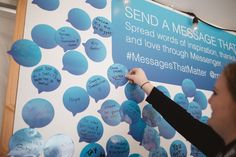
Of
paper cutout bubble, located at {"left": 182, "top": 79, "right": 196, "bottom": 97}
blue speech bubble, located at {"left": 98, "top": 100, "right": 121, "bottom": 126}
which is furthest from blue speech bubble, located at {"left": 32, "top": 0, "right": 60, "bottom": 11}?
paper cutout bubble, located at {"left": 182, "top": 79, "right": 196, "bottom": 97}

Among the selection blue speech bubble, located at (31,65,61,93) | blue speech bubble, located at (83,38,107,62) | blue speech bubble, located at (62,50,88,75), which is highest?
blue speech bubble, located at (83,38,107,62)

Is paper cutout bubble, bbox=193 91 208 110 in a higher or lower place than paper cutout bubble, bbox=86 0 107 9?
lower

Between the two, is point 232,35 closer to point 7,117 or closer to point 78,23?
point 78,23

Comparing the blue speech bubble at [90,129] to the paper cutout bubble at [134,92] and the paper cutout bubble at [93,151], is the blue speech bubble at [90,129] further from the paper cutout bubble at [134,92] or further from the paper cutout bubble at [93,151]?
the paper cutout bubble at [134,92]

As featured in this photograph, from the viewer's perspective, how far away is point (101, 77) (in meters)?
1.08

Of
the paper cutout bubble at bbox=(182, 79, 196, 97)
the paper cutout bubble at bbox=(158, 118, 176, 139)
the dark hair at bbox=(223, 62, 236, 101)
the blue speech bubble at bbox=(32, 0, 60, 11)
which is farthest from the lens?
the paper cutout bubble at bbox=(182, 79, 196, 97)

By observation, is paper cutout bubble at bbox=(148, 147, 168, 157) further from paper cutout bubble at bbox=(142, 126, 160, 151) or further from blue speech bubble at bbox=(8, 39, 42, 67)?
blue speech bubble at bbox=(8, 39, 42, 67)

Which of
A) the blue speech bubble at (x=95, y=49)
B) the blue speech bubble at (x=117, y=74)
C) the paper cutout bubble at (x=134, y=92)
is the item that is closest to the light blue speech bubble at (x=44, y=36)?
the blue speech bubble at (x=95, y=49)

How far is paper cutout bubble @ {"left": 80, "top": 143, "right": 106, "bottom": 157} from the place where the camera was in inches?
39.1

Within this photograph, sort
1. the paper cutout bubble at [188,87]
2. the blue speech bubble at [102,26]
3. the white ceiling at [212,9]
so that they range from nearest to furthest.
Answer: the blue speech bubble at [102,26]
the paper cutout bubble at [188,87]
the white ceiling at [212,9]

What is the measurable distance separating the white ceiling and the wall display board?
13 cm

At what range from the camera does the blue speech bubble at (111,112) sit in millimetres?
1062

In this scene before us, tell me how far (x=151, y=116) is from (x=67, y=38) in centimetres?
53

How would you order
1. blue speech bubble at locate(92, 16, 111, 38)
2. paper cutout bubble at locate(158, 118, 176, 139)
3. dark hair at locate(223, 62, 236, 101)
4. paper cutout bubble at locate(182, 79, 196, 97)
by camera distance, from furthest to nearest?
1. paper cutout bubble at locate(182, 79, 196, 97)
2. paper cutout bubble at locate(158, 118, 176, 139)
3. blue speech bubble at locate(92, 16, 111, 38)
4. dark hair at locate(223, 62, 236, 101)
